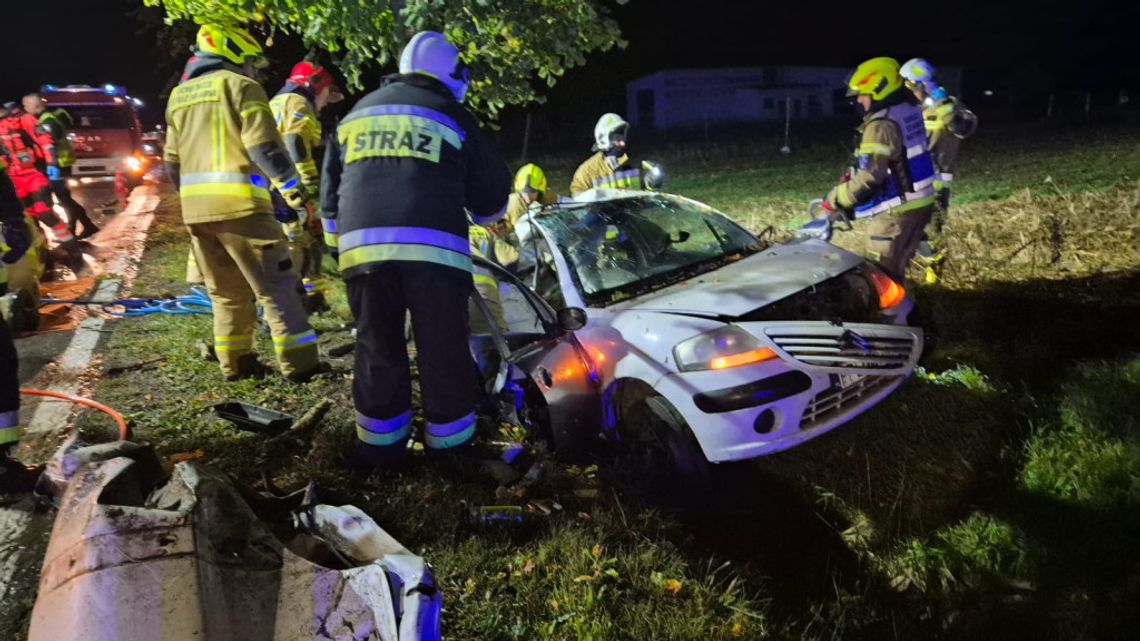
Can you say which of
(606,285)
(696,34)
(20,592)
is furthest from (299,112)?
(696,34)

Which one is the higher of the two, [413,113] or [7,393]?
[413,113]

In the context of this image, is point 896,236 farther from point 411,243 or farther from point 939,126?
point 411,243

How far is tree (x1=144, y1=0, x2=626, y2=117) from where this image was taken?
463cm

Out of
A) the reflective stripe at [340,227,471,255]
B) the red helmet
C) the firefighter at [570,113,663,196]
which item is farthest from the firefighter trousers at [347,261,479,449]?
the firefighter at [570,113,663,196]

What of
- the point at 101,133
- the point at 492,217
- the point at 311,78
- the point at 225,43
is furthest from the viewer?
the point at 101,133

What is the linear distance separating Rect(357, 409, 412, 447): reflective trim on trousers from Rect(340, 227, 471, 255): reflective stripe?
82 cm

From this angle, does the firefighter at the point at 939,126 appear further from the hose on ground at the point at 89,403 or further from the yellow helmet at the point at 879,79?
the hose on ground at the point at 89,403

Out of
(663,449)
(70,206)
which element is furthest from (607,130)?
(70,206)

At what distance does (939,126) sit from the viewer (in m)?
6.43

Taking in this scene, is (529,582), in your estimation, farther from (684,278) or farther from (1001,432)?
(1001,432)

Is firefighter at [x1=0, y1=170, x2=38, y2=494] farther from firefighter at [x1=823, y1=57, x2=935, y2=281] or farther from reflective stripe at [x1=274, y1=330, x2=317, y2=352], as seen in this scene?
firefighter at [x1=823, y1=57, x2=935, y2=281]

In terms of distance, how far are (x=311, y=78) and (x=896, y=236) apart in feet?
16.0

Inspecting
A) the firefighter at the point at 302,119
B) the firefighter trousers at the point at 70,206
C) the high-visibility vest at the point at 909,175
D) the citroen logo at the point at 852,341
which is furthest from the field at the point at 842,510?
the firefighter trousers at the point at 70,206

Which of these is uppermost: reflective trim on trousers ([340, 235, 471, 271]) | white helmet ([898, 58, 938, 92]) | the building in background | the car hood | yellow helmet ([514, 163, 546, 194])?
white helmet ([898, 58, 938, 92])
